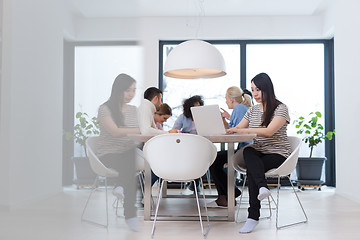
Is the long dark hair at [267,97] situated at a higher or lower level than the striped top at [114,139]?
higher

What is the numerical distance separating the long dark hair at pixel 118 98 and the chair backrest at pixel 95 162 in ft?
0.10

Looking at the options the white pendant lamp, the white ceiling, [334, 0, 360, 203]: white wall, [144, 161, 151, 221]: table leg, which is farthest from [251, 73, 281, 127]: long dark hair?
the white ceiling

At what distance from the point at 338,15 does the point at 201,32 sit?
→ 1638 millimetres

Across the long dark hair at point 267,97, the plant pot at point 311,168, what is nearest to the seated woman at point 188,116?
the long dark hair at point 267,97

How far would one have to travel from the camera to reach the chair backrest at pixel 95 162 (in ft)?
0.87

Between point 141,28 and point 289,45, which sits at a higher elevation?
point 289,45

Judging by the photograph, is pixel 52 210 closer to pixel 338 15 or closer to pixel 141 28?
pixel 141 28

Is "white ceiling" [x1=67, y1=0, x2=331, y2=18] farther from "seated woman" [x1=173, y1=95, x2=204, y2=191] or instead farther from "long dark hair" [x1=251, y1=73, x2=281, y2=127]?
"long dark hair" [x1=251, y1=73, x2=281, y2=127]

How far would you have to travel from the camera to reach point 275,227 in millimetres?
2285

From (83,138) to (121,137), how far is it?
69 mm

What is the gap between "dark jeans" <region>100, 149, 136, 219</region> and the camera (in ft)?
1.05

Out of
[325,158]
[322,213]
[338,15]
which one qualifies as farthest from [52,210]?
[325,158]

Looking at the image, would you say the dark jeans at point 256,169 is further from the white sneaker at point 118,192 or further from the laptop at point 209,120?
the white sneaker at point 118,192

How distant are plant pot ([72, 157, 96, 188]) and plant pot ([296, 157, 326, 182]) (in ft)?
14.3
